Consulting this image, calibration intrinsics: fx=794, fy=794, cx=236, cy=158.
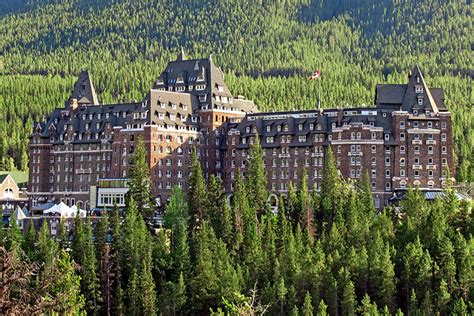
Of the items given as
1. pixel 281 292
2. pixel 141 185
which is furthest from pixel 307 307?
pixel 141 185

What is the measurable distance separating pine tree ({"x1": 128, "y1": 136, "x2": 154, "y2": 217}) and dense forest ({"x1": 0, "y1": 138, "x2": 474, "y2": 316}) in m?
0.52

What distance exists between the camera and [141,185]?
117 metres

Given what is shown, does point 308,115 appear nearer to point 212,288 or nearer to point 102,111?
point 102,111

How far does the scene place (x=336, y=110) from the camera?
13188 cm

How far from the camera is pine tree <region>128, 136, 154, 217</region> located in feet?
383

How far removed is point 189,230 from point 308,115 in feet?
114

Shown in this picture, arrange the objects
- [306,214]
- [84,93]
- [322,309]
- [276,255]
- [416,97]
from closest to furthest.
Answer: [322,309]
[276,255]
[306,214]
[416,97]
[84,93]

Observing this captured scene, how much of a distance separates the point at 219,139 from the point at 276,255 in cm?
4527

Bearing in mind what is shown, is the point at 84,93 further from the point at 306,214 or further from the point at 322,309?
the point at 322,309

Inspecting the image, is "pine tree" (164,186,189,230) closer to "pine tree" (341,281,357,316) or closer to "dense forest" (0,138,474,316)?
"dense forest" (0,138,474,316)

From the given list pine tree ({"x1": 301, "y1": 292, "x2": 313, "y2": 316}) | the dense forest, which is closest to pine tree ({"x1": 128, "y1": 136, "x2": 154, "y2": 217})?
the dense forest

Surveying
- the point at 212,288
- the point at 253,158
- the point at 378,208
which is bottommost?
the point at 212,288

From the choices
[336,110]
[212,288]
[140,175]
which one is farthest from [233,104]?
[212,288]

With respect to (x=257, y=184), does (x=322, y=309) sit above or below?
below
